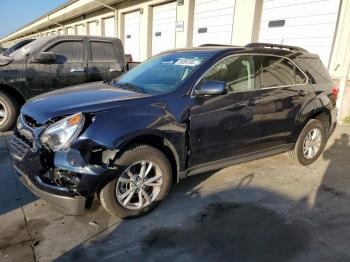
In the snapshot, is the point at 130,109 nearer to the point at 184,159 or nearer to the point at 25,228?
the point at 184,159

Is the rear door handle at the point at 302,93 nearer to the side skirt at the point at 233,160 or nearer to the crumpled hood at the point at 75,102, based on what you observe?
the side skirt at the point at 233,160

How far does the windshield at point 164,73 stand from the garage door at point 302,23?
4.39m

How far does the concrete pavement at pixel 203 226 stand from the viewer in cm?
279

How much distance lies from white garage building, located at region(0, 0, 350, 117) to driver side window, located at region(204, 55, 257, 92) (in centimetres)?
408

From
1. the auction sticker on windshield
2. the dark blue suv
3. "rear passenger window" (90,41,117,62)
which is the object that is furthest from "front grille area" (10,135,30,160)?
"rear passenger window" (90,41,117,62)

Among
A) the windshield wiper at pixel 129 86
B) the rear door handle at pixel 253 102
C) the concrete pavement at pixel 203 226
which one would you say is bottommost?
the concrete pavement at pixel 203 226

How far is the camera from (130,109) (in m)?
3.06

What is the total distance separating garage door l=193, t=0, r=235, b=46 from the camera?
10.1 m

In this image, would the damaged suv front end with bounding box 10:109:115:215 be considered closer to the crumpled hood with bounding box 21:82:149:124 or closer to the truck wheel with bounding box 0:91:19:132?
the crumpled hood with bounding box 21:82:149:124

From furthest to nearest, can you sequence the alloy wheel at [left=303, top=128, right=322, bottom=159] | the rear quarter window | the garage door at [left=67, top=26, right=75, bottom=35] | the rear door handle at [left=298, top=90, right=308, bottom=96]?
the garage door at [left=67, top=26, right=75, bottom=35], the alloy wheel at [left=303, top=128, right=322, bottom=159], the rear quarter window, the rear door handle at [left=298, top=90, right=308, bottom=96]

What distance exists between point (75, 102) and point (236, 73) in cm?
197

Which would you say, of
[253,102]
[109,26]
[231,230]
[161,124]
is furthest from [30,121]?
[109,26]

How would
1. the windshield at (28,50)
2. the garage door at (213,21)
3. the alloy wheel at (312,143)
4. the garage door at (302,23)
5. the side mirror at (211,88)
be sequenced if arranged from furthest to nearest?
the garage door at (213,21), the garage door at (302,23), the windshield at (28,50), the alloy wheel at (312,143), the side mirror at (211,88)

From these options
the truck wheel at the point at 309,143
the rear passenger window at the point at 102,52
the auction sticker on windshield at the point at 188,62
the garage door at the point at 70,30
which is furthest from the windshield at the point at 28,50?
the garage door at the point at 70,30
